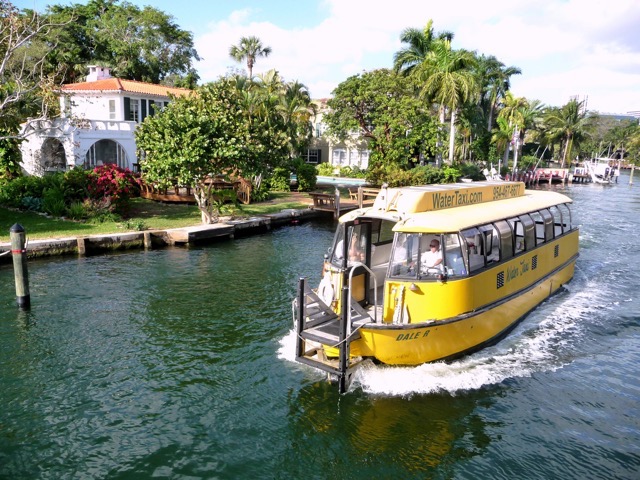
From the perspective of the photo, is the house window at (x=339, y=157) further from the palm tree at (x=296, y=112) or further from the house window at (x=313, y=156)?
the palm tree at (x=296, y=112)

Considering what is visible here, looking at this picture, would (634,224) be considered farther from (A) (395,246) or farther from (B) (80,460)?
(B) (80,460)

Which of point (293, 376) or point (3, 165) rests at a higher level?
point (3, 165)

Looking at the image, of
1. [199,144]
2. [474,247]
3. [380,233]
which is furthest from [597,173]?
[474,247]

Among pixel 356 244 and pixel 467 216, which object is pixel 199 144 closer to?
pixel 356 244

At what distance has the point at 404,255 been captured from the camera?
35.2 ft

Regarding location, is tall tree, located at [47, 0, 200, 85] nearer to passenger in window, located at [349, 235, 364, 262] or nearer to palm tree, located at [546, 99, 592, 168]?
passenger in window, located at [349, 235, 364, 262]

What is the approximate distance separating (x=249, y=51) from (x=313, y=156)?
45.6ft

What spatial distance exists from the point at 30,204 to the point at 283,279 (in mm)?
15303

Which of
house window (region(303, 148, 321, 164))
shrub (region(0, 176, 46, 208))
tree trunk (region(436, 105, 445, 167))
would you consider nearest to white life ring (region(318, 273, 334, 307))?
shrub (region(0, 176, 46, 208))

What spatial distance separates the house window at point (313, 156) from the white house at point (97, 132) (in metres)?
22.3

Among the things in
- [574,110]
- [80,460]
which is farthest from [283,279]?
[574,110]

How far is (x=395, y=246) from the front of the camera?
35.0 feet

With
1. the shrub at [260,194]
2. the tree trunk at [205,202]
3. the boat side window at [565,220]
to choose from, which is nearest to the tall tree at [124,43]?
the shrub at [260,194]

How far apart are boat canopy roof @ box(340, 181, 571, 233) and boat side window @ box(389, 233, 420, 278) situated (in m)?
0.27
